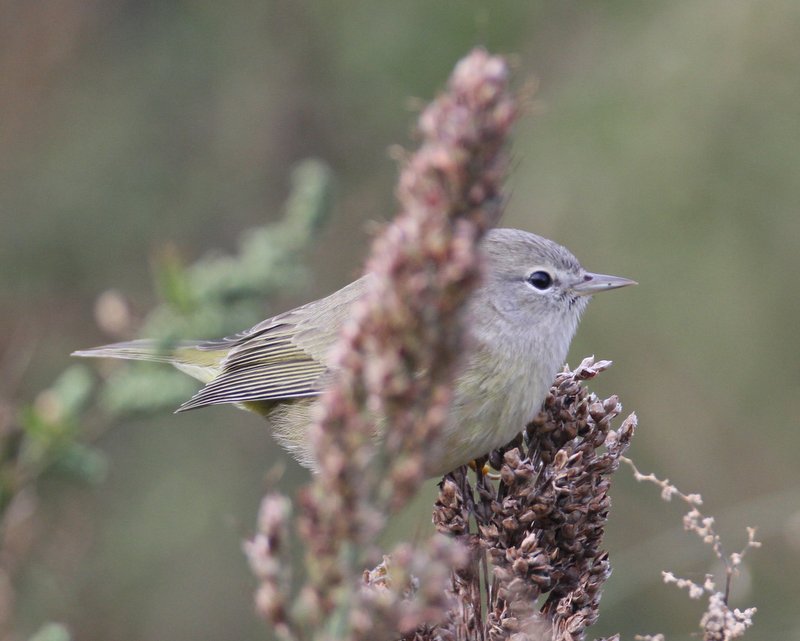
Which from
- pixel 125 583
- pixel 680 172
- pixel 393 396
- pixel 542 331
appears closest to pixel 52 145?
pixel 125 583

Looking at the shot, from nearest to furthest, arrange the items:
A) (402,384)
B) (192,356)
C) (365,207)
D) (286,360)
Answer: (402,384) → (286,360) → (192,356) → (365,207)

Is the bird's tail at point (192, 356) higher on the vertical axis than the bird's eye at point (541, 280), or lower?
lower

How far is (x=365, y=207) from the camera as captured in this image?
8453mm

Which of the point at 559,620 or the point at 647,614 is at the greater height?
the point at 647,614

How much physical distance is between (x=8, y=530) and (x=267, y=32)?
5627 mm

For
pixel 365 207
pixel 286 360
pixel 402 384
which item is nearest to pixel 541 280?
pixel 286 360

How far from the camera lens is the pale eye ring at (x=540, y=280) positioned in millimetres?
4297

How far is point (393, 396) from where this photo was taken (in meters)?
1.84

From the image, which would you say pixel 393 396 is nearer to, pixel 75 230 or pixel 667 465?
pixel 667 465

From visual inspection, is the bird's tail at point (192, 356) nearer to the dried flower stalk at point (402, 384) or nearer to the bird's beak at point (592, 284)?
the bird's beak at point (592, 284)

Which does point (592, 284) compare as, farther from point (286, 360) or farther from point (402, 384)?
point (402, 384)

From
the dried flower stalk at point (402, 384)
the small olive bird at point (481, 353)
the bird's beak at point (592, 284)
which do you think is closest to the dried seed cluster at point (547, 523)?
the small olive bird at point (481, 353)

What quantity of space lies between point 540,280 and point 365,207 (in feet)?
14.1

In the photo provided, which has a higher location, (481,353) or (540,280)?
(540,280)
